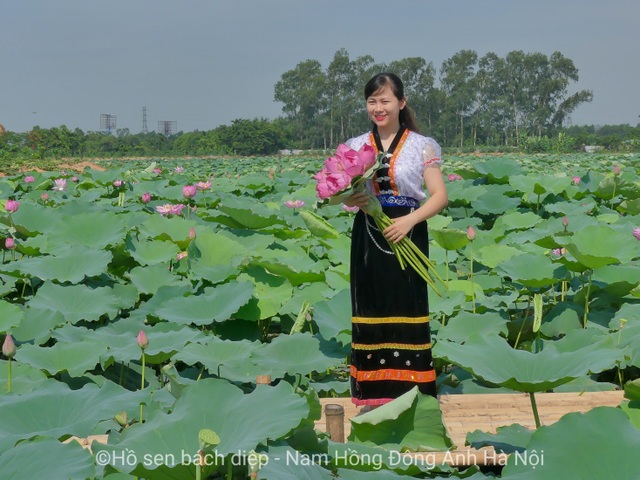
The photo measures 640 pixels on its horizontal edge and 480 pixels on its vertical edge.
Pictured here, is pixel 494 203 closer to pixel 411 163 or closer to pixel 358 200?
pixel 411 163

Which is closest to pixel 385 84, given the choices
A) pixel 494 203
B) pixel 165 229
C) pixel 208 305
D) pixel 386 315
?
pixel 386 315

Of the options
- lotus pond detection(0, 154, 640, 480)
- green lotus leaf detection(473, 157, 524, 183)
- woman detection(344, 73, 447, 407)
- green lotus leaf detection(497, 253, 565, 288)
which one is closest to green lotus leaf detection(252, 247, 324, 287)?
lotus pond detection(0, 154, 640, 480)

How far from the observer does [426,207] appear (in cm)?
213

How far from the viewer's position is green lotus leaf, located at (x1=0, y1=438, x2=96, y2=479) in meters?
1.19

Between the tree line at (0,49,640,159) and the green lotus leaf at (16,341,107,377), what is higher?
the tree line at (0,49,640,159)

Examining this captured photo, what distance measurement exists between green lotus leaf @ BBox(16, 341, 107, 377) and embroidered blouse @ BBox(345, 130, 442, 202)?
97 centimetres

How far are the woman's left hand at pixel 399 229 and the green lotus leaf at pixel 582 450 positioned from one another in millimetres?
936

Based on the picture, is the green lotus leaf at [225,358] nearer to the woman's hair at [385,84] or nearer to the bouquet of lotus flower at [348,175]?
the bouquet of lotus flower at [348,175]

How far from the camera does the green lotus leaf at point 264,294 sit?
301cm

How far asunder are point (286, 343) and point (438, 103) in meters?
53.0

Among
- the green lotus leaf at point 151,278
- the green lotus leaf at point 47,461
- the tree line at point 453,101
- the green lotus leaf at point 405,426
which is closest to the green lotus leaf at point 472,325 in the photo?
the green lotus leaf at point 405,426

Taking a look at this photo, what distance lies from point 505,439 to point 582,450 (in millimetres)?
439

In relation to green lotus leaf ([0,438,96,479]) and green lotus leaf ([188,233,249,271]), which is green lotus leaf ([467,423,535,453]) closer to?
green lotus leaf ([0,438,96,479])

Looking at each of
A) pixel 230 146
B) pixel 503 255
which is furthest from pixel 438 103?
pixel 503 255
